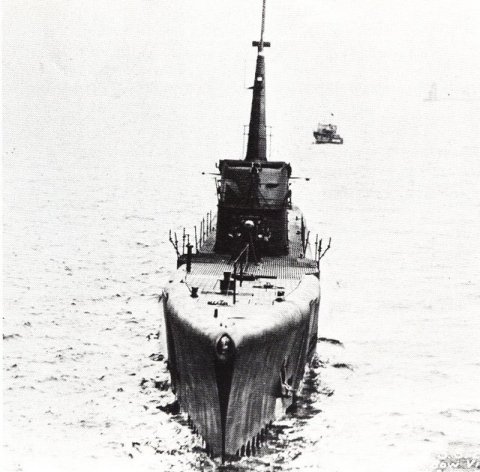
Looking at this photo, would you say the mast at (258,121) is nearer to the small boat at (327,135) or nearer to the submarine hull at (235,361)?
the submarine hull at (235,361)

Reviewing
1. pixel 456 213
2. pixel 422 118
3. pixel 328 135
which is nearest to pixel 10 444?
pixel 456 213

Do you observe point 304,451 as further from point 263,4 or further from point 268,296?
point 263,4

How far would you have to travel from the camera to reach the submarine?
14.3 metres

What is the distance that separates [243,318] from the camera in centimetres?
1537

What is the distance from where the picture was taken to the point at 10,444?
14977 millimetres

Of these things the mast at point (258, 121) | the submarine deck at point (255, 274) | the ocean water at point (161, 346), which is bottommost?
the ocean water at point (161, 346)

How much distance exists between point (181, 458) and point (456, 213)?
35.6m

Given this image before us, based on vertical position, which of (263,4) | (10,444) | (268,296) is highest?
(263,4)

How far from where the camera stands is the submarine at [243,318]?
14.3 m

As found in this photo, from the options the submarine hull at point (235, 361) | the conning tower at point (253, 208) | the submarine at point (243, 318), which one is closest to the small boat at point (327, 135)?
the submarine at point (243, 318)

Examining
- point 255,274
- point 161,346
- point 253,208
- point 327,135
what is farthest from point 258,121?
point 327,135

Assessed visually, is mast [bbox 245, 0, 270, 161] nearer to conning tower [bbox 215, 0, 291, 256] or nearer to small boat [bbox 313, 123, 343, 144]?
conning tower [bbox 215, 0, 291, 256]

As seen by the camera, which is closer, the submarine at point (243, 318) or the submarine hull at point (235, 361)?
the submarine hull at point (235, 361)

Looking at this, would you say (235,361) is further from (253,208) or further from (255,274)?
(253,208)
